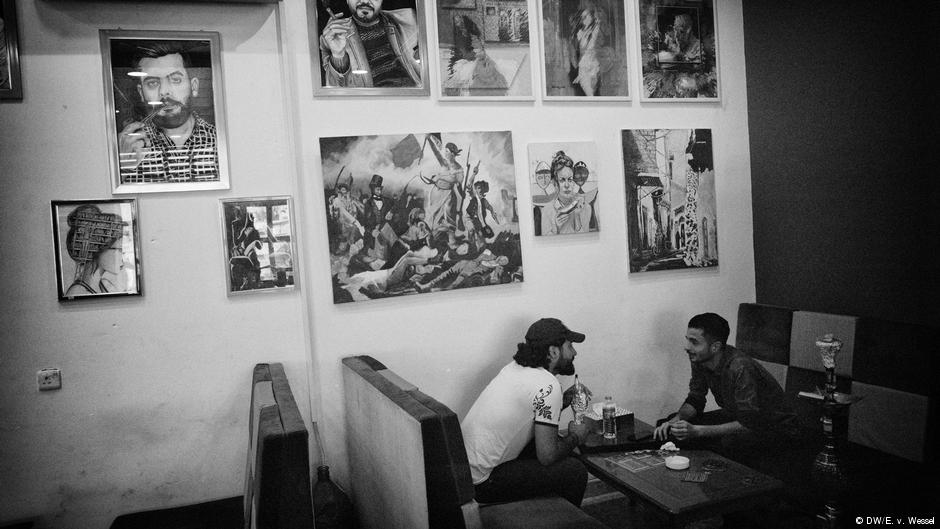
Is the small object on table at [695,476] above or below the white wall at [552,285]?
below

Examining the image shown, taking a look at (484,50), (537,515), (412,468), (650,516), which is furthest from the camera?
(484,50)

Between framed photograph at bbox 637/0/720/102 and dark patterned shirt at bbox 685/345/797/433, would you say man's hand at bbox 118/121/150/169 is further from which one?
dark patterned shirt at bbox 685/345/797/433

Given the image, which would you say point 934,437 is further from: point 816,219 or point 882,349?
point 816,219

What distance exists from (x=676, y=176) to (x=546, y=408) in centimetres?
205

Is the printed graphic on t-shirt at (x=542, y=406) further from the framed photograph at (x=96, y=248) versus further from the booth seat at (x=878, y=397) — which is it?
the framed photograph at (x=96, y=248)

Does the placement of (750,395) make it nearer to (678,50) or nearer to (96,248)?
(678,50)

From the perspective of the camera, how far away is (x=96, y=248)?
3152 mm

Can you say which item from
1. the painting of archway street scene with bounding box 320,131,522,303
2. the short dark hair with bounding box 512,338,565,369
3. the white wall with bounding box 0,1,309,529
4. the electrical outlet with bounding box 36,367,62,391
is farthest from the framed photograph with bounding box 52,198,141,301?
the short dark hair with bounding box 512,338,565,369

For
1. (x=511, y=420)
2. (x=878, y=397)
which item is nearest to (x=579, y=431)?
(x=511, y=420)

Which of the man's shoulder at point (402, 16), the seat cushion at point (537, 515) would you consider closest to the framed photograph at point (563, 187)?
the man's shoulder at point (402, 16)

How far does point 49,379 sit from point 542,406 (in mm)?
2556

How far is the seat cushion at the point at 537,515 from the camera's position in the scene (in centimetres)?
251

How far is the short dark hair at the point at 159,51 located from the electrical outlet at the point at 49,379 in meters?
1.67

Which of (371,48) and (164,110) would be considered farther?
(371,48)
